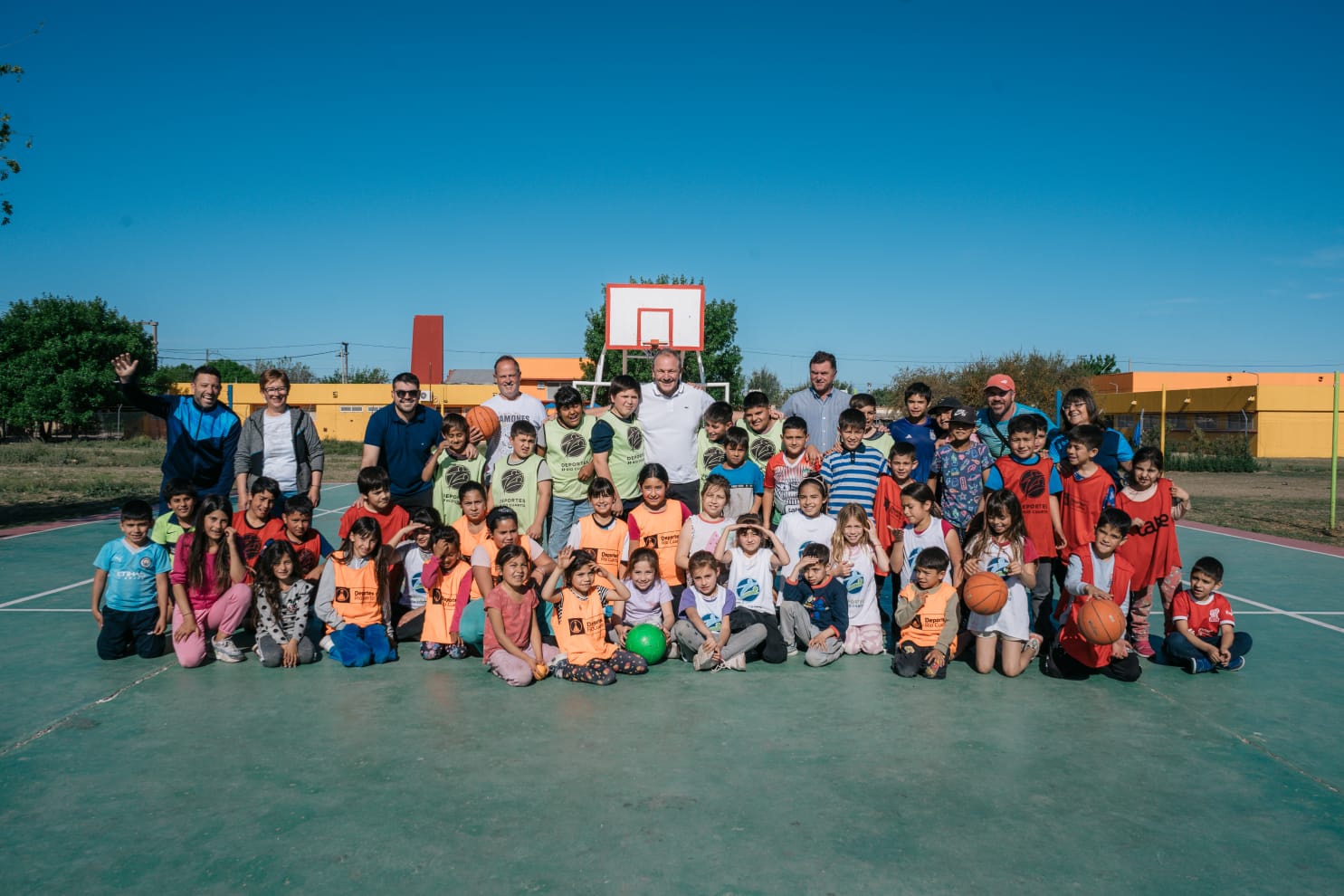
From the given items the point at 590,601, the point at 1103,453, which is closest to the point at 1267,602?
the point at 1103,453

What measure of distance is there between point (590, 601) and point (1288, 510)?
14.8 meters

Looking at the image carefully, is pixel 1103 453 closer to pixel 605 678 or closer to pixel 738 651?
pixel 738 651

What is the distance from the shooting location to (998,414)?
6266 millimetres

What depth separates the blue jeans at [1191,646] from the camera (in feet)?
18.0

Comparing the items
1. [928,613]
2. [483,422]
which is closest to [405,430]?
[483,422]

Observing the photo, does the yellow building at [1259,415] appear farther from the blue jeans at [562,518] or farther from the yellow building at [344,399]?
the blue jeans at [562,518]

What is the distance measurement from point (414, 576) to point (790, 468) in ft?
9.10

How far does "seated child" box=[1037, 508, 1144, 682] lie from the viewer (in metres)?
5.24

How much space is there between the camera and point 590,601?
537cm

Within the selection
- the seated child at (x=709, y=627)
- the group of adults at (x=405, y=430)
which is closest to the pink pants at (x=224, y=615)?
the group of adults at (x=405, y=430)

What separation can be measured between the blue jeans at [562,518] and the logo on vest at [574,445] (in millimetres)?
340

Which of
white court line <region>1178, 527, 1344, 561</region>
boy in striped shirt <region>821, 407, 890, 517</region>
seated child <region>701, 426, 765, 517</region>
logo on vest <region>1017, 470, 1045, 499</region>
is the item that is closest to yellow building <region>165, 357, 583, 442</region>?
white court line <region>1178, 527, 1344, 561</region>

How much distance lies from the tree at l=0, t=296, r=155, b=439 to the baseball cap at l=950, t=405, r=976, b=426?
37.5m

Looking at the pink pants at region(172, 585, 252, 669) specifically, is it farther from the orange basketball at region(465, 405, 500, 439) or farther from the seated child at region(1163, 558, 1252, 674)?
the seated child at region(1163, 558, 1252, 674)
